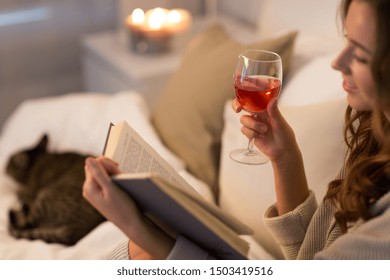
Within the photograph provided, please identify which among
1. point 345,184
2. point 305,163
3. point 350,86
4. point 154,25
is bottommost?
point 154,25

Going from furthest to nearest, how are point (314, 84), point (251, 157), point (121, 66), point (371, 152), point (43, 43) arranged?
point (43, 43) < point (121, 66) < point (314, 84) < point (251, 157) < point (371, 152)

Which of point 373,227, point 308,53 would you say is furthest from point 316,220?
point 308,53

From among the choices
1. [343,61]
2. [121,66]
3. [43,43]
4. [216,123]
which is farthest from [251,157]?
[43,43]

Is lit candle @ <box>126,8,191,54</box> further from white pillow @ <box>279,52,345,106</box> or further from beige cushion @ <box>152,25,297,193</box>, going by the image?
white pillow @ <box>279,52,345,106</box>

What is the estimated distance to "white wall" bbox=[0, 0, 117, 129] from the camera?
2.95m

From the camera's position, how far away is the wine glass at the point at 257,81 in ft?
4.13

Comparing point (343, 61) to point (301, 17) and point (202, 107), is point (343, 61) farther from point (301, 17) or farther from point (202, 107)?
point (301, 17)

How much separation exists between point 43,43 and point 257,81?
1942 mm

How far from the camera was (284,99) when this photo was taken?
1.85 metres

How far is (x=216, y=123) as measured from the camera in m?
1.99

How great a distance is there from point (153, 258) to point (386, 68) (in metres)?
0.48

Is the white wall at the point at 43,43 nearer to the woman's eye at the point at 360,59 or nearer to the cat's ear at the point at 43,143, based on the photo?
the cat's ear at the point at 43,143

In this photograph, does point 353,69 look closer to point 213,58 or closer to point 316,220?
point 316,220

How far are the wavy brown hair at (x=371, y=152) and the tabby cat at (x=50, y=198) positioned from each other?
0.83m
